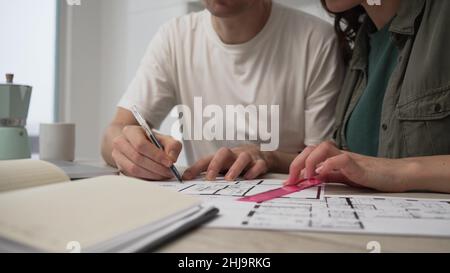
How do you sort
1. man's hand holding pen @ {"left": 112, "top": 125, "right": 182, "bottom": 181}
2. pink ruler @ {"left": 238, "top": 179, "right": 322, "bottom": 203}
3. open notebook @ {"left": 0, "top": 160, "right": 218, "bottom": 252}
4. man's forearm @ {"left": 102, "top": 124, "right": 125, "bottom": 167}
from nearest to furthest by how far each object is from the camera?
open notebook @ {"left": 0, "top": 160, "right": 218, "bottom": 252} < pink ruler @ {"left": 238, "top": 179, "right": 322, "bottom": 203} < man's hand holding pen @ {"left": 112, "top": 125, "right": 182, "bottom": 181} < man's forearm @ {"left": 102, "top": 124, "right": 125, "bottom": 167}

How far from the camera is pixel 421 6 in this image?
1.91 ft

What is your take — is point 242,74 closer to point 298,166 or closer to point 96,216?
point 298,166

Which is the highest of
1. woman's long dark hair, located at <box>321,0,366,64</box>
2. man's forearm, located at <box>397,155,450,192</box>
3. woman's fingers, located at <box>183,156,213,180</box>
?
woman's long dark hair, located at <box>321,0,366,64</box>

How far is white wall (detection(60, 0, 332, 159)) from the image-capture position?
0.70 metres

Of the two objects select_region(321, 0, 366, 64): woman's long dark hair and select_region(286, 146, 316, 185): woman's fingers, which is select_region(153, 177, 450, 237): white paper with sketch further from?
select_region(321, 0, 366, 64): woman's long dark hair

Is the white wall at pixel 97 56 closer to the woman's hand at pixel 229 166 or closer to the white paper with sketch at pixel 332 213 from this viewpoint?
the woman's hand at pixel 229 166

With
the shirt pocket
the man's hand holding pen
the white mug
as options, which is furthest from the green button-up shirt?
the white mug

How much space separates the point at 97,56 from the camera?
0.80 metres

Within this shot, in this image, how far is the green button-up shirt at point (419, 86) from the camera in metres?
0.55

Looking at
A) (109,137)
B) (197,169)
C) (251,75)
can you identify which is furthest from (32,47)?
(251,75)

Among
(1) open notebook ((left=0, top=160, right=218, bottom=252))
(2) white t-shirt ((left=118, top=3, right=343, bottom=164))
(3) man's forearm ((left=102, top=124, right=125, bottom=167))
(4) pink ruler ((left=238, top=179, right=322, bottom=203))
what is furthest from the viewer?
(2) white t-shirt ((left=118, top=3, right=343, bottom=164))

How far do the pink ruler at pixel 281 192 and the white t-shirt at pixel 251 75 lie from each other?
12.2 inches

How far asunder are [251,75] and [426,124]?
37 cm

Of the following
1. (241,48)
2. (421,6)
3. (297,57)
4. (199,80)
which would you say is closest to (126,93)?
(199,80)
